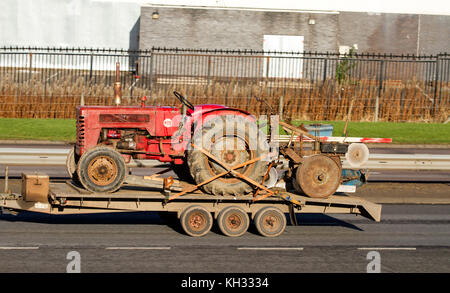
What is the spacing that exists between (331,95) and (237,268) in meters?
19.5

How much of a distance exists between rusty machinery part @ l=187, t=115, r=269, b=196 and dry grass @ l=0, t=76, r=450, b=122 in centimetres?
1489

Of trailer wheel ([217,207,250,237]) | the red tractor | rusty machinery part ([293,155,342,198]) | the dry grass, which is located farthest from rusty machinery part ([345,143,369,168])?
the dry grass

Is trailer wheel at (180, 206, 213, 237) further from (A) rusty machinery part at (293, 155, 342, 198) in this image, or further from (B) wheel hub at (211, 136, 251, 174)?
(A) rusty machinery part at (293, 155, 342, 198)

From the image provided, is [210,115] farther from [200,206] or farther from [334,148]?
[334,148]

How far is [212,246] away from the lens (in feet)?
31.6

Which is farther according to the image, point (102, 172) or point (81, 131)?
point (81, 131)

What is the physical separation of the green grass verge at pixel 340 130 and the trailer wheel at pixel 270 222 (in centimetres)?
1409

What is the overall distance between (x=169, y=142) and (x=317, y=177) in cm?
223

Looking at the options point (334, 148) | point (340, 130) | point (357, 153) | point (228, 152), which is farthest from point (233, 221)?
point (340, 130)

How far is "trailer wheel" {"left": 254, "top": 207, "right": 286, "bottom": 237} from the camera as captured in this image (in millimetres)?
10320

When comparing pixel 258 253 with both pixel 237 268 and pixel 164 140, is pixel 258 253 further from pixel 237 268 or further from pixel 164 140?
pixel 164 140

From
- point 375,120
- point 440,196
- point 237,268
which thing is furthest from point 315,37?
point 237,268

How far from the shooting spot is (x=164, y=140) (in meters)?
11.0

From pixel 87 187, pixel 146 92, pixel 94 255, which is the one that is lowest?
pixel 94 255
